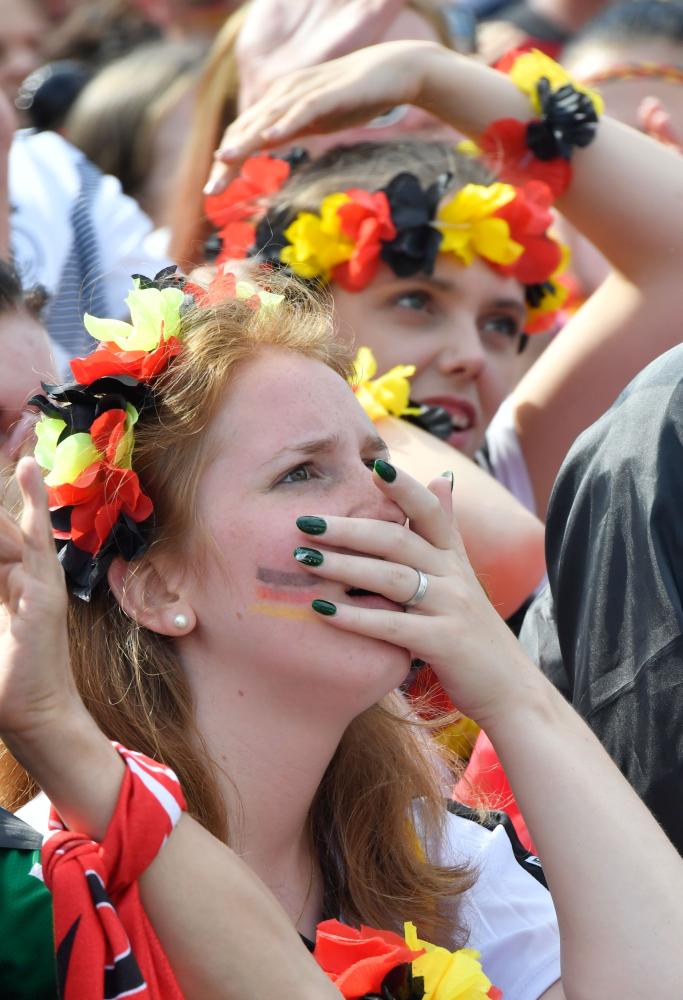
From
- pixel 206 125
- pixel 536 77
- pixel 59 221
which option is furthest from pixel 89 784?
pixel 206 125

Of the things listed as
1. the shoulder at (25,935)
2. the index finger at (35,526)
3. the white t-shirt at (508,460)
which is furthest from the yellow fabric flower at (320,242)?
the shoulder at (25,935)

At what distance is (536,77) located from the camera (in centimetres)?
329

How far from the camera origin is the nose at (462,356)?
10.7 ft

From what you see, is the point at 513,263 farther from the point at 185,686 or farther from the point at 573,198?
the point at 185,686

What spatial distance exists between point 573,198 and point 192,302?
54.0 inches

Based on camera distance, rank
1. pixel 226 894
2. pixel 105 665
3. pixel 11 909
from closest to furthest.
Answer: pixel 11 909 → pixel 226 894 → pixel 105 665

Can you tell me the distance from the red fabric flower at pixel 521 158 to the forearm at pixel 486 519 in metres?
0.72

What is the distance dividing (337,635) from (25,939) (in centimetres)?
63

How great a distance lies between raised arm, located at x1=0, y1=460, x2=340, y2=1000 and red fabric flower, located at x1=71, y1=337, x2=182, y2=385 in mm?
550

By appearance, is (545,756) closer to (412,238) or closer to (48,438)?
(48,438)

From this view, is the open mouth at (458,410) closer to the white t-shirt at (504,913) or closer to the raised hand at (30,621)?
the white t-shirt at (504,913)

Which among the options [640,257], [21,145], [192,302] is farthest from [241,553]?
[21,145]

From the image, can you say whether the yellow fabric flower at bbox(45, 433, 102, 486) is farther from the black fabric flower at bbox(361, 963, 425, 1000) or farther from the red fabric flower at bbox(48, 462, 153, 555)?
the black fabric flower at bbox(361, 963, 425, 1000)

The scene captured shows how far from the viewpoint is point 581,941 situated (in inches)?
74.2
